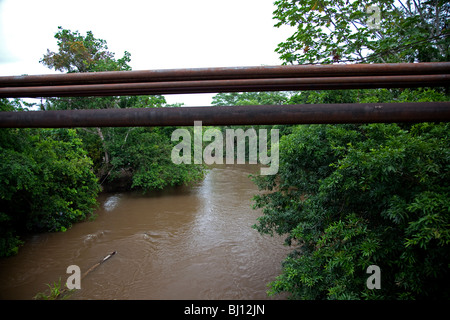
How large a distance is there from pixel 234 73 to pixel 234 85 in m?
0.04

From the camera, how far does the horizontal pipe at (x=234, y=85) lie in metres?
0.91

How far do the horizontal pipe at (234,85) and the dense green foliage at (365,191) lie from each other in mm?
1353

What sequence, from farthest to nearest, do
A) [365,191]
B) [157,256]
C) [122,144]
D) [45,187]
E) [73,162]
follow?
[122,144] < [73,162] < [157,256] < [45,187] < [365,191]

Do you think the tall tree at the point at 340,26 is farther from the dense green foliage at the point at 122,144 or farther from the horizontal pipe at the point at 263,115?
the dense green foliage at the point at 122,144

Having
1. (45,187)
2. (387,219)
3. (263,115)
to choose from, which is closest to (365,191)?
(387,219)

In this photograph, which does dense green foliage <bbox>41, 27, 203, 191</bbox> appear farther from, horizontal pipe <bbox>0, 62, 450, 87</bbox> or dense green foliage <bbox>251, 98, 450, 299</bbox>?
horizontal pipe <bbox>0, 62, 450, 87</bbox>

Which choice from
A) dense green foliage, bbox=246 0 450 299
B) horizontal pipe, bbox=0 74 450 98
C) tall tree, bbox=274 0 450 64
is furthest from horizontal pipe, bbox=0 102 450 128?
tall tree, bbox=274 0 450 64

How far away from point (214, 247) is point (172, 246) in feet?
3.99

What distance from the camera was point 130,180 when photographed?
36.9 feet

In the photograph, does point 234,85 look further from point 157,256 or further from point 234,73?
point 157,256

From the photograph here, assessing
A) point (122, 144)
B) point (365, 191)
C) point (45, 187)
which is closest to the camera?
point (365, 191)

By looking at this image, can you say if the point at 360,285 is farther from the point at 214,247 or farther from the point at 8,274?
the point at 8,274

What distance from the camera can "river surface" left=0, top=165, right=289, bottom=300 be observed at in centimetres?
523

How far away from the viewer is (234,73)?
0.88m
